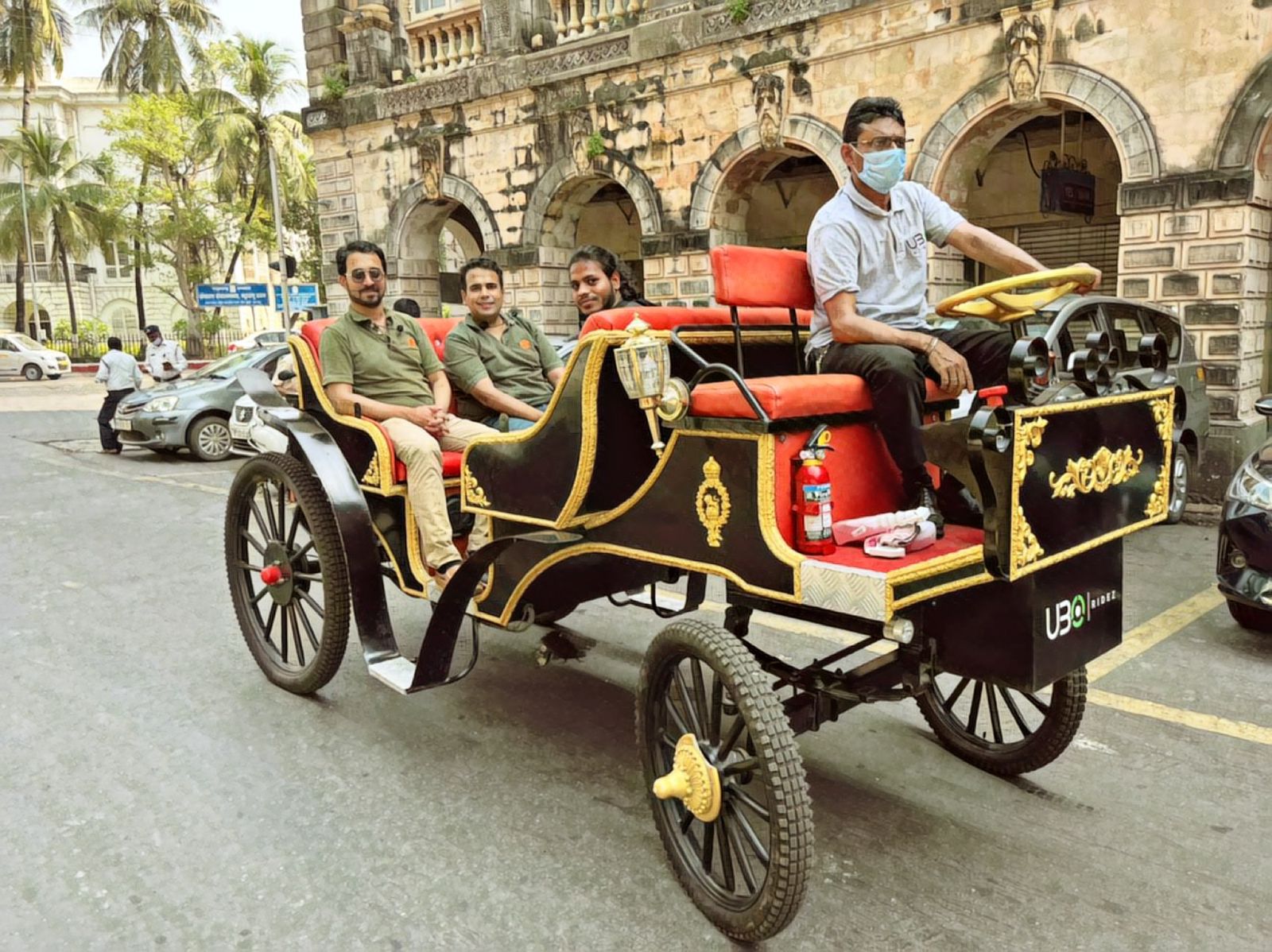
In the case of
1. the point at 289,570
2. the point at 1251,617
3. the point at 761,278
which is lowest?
the point at 1251,617

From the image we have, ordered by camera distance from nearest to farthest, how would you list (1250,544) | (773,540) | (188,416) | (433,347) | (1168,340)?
(773,540)
(1250,544)
(433,347)
(1168,340)
(188,416)

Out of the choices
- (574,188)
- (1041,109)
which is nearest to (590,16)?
(574,188)

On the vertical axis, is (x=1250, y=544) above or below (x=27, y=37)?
below

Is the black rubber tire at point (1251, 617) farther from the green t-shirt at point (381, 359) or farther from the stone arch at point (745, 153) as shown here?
the stone arch at point (745, 153)

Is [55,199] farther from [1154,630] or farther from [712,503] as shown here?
Result: [712,503]

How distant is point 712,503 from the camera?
2.66 metres

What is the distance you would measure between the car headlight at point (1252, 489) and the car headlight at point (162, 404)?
1193 cm

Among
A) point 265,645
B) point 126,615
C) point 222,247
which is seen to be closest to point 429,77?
point 126,615

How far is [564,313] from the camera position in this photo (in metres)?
14.0

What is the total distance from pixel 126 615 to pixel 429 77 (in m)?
11.2

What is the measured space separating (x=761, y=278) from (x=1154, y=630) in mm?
3537

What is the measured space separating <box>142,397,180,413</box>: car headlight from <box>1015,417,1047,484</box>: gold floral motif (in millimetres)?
12318

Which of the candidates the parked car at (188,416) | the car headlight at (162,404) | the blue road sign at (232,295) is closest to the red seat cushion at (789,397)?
the parked car at (188,416)

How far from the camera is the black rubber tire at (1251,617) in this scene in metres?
4.88
